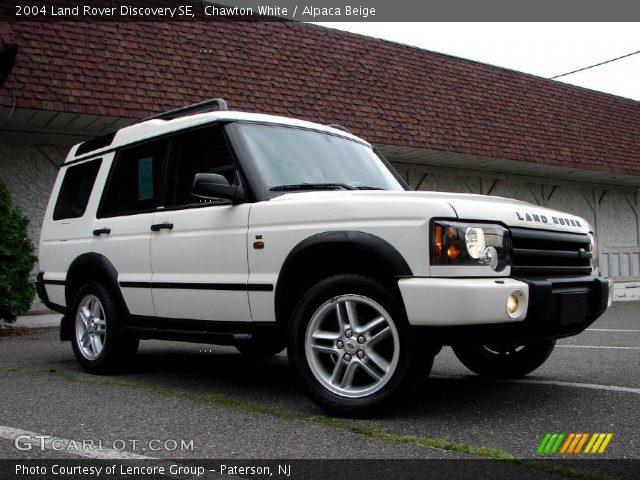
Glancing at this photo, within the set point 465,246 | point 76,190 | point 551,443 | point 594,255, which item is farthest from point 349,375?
point 76,190

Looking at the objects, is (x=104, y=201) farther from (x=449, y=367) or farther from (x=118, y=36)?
(x=118, y=36)

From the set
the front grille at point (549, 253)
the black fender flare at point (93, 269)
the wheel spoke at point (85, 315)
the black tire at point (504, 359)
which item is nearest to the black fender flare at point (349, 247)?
the front grille at point (549, 253)

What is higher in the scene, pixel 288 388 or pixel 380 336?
pixel 380 336

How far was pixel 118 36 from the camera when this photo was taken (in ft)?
38.4

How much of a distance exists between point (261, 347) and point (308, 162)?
5.08 feet

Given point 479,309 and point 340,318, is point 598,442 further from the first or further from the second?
point 340,318

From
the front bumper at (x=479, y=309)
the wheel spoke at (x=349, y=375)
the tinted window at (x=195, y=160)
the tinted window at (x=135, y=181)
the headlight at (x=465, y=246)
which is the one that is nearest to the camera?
the front bumper at (x=479, y=309)

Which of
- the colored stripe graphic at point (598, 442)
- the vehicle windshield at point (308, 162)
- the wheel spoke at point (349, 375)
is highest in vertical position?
the vehicle windshield at point (308, 162)

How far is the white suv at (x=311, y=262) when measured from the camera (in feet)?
12.8

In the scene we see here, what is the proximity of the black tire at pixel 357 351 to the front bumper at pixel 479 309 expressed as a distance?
0.13 meters

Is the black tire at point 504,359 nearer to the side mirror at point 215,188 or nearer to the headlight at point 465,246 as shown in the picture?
the headlight at point 465,246

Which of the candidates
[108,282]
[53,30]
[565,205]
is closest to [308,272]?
[108,282]

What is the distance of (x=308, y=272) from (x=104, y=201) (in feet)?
8.12

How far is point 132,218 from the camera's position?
18.6ft
